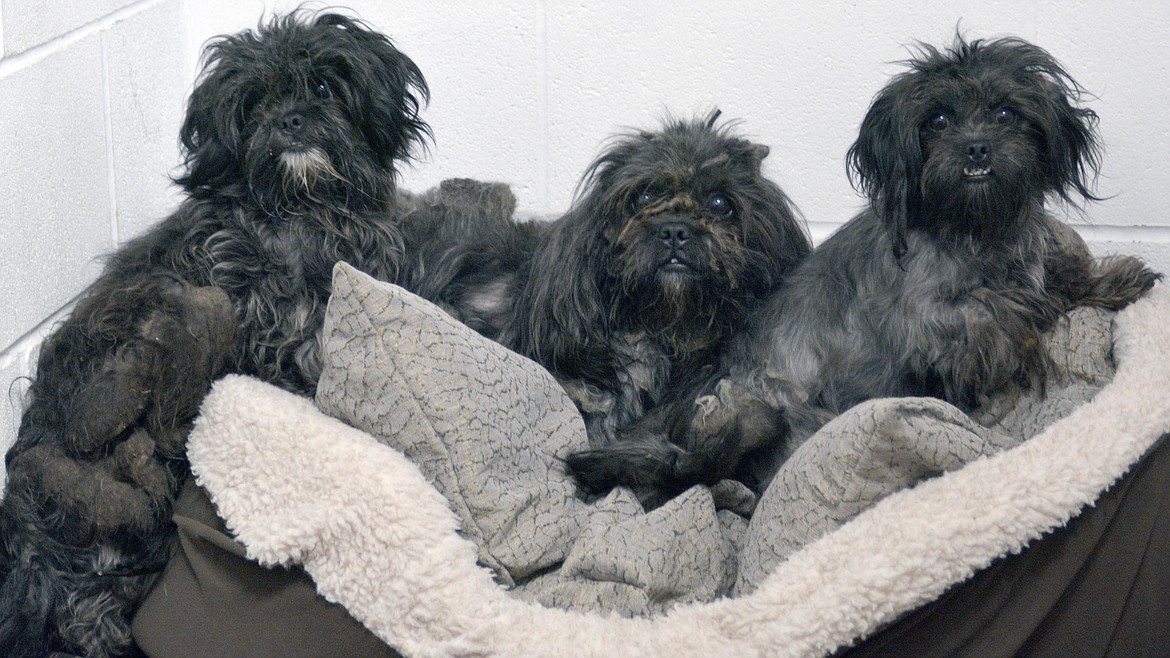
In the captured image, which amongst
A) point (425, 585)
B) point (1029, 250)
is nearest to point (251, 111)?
point (425, 585)

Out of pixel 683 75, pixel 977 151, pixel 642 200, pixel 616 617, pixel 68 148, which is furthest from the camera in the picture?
pixel 683 75

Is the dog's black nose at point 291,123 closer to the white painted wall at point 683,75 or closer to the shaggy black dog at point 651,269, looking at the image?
the shaggy black dog at point 651,269

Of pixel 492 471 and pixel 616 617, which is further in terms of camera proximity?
pixel 492 471

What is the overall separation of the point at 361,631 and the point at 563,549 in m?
0.35

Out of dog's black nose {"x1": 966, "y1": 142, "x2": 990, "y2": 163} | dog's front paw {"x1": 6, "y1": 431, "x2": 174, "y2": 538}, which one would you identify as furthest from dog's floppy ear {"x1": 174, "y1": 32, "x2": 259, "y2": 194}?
dog's black nose {"x1": 966, "y1": 142, "x2": 990, "y2": 163}

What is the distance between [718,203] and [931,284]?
431mm

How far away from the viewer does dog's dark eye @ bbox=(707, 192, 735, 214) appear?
215cm

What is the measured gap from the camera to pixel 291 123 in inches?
79.5

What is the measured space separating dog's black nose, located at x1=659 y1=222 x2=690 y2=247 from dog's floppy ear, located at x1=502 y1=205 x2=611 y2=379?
15cm

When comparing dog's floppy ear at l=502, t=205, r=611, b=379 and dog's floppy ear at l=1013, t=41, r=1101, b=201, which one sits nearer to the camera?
dog's floppy ear at l=1013, t=41, r=1101, b=201

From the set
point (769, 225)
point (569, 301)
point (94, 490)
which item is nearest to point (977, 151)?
point (769, 225)

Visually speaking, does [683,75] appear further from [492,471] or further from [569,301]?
[492,471]

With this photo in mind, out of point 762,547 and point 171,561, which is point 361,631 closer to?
point 171,561

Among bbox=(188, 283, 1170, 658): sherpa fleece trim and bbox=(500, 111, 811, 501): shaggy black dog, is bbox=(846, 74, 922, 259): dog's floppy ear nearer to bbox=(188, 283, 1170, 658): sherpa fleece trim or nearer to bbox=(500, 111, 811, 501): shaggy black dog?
bbox=(500, 111, 811, 501): shaggy black dog
